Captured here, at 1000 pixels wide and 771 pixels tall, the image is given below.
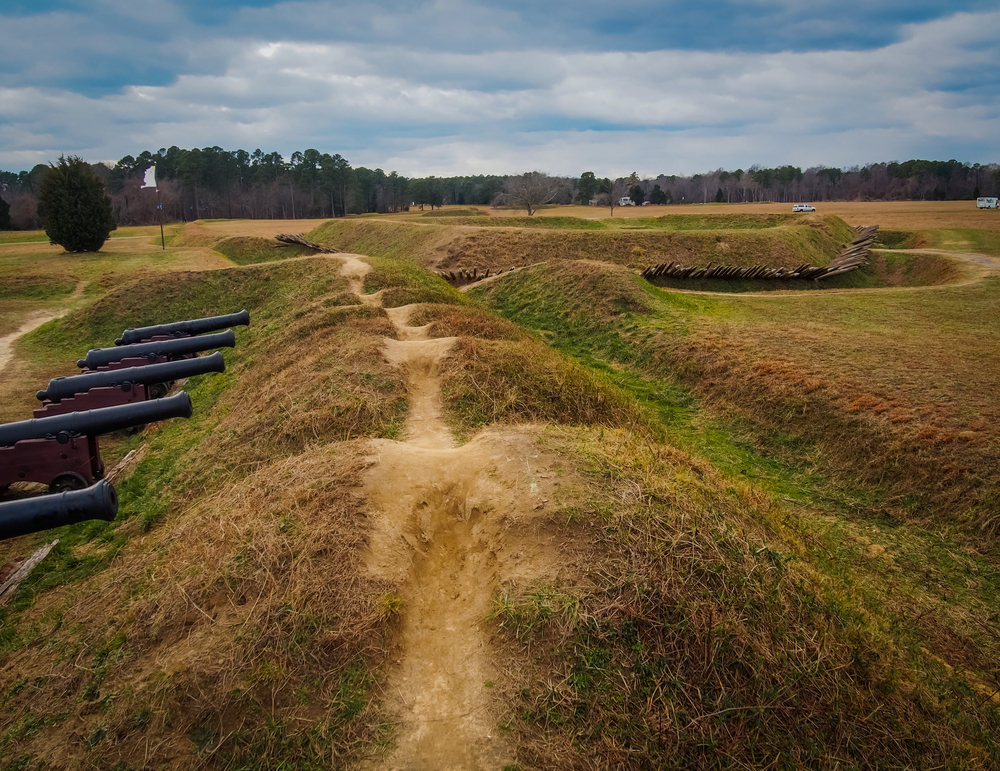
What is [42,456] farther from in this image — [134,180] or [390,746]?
[134,180]

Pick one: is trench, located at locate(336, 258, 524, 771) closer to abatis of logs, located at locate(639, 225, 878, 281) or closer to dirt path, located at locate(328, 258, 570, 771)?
dirt path, located at locate(328, 258, 570, 771)

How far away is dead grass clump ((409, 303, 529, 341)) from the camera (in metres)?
12.2

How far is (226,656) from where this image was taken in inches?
169

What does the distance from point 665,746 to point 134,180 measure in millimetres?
94951

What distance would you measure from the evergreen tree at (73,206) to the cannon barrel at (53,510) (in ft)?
105

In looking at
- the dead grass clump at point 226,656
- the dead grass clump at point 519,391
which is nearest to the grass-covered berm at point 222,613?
the dead grass clump at point 226,656

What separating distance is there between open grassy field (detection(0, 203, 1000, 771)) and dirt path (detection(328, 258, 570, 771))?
0.02 m

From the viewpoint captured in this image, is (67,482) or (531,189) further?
→ (531,189)

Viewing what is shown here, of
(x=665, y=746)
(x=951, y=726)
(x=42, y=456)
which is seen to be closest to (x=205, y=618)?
(x=665, y=746)

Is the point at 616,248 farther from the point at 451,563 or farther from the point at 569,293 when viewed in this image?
the point at 451,563

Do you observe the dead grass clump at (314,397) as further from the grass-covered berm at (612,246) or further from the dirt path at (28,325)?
the grass-covered berm at (612,246)

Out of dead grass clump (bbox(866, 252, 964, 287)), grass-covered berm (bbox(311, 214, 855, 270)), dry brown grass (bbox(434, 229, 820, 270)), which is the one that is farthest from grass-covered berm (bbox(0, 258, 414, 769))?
dead grass clump (bbox(866, 252, 964, 287))

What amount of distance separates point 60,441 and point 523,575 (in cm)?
674

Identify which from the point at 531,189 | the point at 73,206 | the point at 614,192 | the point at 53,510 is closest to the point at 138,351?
the point at 53,510
